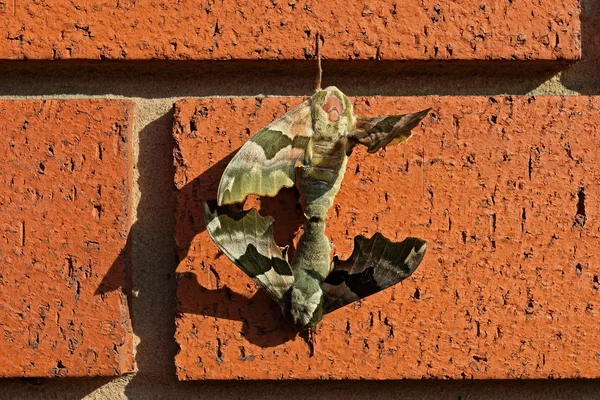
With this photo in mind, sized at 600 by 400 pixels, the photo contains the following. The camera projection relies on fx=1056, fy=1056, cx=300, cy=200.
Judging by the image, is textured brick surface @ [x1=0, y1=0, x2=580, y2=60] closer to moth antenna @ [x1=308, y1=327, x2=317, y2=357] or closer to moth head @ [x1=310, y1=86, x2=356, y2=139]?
moth head @ [x1=310, y1=86, x2=356, y2=139]

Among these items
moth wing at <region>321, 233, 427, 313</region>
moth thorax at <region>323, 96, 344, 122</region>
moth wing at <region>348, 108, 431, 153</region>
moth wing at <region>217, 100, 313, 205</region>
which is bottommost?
moth wing at <region>321, 233, 427, 313</region>

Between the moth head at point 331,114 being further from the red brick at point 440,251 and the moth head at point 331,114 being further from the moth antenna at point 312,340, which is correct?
the moth antenna at point 312,340

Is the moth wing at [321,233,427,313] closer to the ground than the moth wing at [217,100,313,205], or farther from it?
closer to the ground

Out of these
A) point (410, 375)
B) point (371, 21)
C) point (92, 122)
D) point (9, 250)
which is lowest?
point (410, 375)

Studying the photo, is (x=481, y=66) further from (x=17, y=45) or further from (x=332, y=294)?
(x=17, y=45)

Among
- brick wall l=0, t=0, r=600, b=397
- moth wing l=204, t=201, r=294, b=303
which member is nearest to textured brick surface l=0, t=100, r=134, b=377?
brick wall l=0, t=0, r=600, b=397

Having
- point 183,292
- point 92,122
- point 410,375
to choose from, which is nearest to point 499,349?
point 410,375
